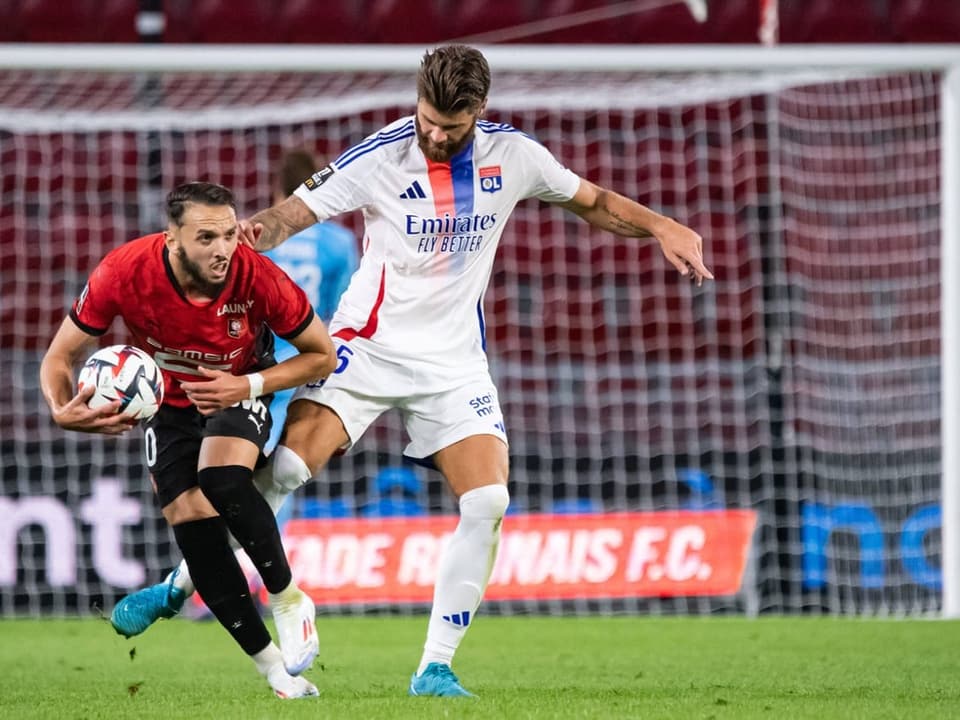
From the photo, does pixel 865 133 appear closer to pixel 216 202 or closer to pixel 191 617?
pixel 191 617

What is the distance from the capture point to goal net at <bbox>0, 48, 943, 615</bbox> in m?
8.47

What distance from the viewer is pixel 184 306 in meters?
4.54

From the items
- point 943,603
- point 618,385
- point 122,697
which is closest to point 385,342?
point 122,697

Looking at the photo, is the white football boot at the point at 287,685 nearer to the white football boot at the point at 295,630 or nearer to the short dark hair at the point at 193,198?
the white football boot at the point at 295,630

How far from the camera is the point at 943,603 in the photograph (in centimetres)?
820

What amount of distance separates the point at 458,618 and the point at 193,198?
1.49m

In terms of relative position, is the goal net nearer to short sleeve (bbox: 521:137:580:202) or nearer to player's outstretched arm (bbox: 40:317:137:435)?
short sleeve (bbox: 521:137:580:202)

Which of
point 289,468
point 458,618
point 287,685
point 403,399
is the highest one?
point 403,399

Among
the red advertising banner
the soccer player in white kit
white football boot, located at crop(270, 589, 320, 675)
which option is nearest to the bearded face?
the soccer player in white kit

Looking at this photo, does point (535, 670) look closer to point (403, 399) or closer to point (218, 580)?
point (403, 399)

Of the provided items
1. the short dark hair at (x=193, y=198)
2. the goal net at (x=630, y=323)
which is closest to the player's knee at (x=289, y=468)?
the short dark hair at (x=193, y=198)

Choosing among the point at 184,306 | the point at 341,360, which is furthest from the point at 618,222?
the point at 184,306

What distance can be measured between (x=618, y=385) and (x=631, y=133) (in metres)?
1.71

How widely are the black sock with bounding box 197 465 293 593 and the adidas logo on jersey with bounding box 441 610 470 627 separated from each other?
498 mm
